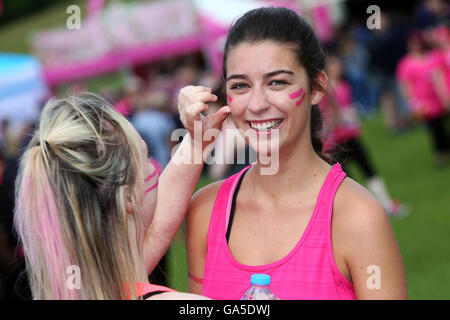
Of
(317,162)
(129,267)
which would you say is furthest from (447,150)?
(129,267)

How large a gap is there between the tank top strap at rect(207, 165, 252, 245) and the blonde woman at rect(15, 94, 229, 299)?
0.44 m

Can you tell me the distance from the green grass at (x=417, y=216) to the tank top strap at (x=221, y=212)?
1.76 feet

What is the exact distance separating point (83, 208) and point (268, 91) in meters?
0.80

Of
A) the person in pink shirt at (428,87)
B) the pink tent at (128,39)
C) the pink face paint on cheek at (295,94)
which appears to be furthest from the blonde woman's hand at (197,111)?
the pink tent at (128,39)

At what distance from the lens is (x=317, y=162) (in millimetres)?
2148

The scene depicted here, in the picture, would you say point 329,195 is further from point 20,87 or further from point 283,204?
point 20,87

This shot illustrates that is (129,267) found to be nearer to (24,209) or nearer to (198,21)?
(24,209)

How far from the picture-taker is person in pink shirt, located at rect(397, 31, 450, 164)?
8828 mm

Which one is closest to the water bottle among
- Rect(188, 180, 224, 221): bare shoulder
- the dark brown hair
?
Rect(188, 180, 224, 221): bare shoulder

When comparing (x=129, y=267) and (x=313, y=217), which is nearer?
(x=129, y=267)

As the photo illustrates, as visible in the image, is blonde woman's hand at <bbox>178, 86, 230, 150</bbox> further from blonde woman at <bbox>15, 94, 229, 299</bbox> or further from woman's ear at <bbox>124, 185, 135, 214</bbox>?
woman's ear at <bbox>124, 185, 135, 214</bbox>

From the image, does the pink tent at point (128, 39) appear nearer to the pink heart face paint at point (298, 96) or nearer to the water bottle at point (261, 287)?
the pink heart face paint at point (298, 96)
